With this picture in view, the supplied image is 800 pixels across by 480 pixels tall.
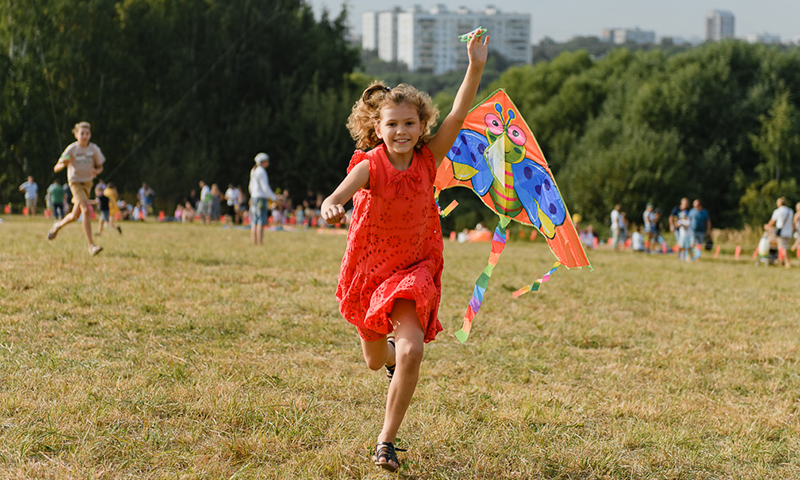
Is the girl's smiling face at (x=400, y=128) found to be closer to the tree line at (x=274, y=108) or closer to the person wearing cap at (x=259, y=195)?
the person wearing cap at (x=259, y=195)

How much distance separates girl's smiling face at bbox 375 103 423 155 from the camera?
4.02m

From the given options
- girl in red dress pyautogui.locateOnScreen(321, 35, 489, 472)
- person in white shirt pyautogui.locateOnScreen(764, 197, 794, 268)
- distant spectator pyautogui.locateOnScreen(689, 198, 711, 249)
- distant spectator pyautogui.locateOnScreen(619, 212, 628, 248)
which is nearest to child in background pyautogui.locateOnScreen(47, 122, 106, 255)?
girl in red dress pyautogui.locateOnScreen(321, 35, 489, 472)

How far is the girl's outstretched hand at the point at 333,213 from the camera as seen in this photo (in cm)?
347

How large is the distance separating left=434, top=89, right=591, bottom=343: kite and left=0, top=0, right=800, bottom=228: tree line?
3509cm

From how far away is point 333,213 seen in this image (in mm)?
3469

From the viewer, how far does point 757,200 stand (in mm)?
43406

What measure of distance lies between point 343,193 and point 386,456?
4.45 feet

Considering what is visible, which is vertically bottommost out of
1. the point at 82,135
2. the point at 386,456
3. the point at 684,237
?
the point at 386,456

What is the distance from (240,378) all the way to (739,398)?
12.4 ft

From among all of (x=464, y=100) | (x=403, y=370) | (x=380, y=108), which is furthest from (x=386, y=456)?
(x=464, y=100)

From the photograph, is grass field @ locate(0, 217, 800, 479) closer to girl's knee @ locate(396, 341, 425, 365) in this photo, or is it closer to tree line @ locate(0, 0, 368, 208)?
girl's knee @ locate(396, 341, 425, 365)

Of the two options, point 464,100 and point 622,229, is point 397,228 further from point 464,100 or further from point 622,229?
point 622,229

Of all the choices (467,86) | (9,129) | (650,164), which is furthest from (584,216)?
(467,86)

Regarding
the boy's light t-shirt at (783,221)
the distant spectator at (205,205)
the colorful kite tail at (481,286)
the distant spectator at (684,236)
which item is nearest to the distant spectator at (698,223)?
the distant spectator at (684,236)
